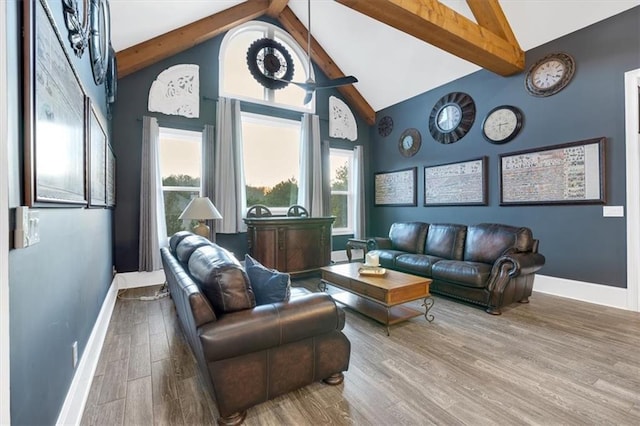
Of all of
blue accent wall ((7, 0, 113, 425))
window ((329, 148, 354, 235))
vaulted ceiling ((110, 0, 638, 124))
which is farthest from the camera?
window ((329, 148, 354, 235))

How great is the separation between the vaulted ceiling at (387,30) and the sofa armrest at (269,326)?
2843 mm

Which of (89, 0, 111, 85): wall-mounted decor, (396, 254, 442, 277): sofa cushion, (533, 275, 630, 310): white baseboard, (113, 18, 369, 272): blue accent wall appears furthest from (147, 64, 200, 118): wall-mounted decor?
(533, 275, 630, 310): white baseboard

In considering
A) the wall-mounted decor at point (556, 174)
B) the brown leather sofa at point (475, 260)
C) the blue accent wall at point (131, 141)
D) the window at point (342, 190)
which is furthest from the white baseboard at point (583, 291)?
the blue accent wall at point (131, 141)

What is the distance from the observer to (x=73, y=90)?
1.69 meters

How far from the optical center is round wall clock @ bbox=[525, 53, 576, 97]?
371 centimetres

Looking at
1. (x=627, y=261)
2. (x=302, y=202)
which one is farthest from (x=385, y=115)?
(x=627, y=261)

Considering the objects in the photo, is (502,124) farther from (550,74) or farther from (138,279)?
(138,279)

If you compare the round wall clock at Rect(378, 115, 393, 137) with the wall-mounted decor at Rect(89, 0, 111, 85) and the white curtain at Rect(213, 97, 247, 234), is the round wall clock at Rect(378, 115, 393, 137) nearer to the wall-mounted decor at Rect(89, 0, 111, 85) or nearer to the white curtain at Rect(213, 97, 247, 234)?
the white curtain at Rect(213, 97, 247, 234)

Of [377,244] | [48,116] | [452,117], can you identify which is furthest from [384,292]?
[452,117]

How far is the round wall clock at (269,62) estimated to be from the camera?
17.2 ft

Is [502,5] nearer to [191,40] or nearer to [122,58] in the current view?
[191,40]

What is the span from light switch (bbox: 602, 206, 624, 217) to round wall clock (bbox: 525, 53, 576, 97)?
64.5 inches

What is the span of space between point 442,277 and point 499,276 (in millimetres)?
626

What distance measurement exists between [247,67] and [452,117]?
3796 millimetres
